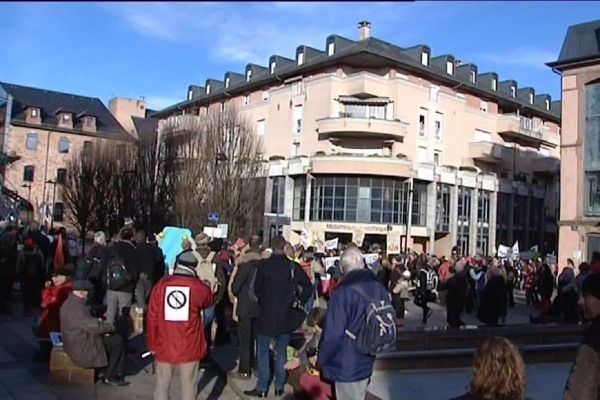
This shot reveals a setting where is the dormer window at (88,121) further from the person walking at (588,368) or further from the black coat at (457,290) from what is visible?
the person walking at (588,368)

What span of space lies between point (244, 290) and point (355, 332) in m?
3.50

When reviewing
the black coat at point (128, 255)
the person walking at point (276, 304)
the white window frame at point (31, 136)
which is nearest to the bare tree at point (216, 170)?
the black coat at point (128, 255)

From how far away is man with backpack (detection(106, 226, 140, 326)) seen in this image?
34.8 ft

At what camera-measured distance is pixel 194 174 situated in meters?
39.2

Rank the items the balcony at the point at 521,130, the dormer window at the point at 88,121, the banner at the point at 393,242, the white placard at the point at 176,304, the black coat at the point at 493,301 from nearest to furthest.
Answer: the white placard at the point at 176,304
the black coat at the point at 493,301
the banner at the point at 393,242
the balcony at the point at 521,130
the dormer window at the point at 88,121

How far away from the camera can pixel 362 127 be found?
50.5m

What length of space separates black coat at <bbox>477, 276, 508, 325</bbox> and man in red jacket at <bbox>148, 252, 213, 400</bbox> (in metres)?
8.71

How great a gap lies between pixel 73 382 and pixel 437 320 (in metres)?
13.0

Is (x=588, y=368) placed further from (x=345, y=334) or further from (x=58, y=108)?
(x=58, y=108)

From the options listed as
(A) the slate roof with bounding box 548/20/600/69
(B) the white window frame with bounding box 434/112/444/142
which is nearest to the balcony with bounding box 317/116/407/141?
(B) the white window frame with bounding box 434/112/444/142

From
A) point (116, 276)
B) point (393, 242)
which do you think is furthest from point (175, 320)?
point (393, 242)

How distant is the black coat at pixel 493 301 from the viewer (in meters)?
13.8

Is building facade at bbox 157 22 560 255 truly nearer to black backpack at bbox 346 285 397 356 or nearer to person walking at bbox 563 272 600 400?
black backpack at bbox 346 285 397 356

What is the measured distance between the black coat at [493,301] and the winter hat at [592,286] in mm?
9894
